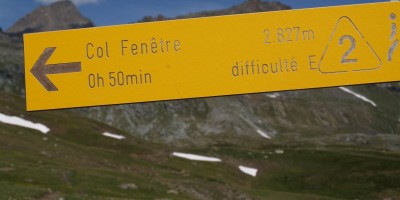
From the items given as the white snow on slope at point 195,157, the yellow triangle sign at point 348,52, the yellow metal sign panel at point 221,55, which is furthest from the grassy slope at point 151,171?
the yellow triangle sign at point 348,52

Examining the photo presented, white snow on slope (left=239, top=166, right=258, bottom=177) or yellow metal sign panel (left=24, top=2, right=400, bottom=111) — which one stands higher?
yellow metal sign panel (left=24, top=2, right=400, bottom=111)

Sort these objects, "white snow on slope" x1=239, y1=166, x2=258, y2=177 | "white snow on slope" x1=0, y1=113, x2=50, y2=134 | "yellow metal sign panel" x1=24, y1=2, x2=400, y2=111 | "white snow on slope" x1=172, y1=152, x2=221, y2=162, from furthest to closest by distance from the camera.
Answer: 1. "white snow on slope" x1=172, y1=152, x2=221, y2=162
2. "white snow on slope" x1=239, y1=166, x2=258, y2=177
3. "white snow on slope" x1=0, y1=113, x2=50, y2=134
4. "yellow metal sign panel" x1=24, y1=2, x2=400, y2=111

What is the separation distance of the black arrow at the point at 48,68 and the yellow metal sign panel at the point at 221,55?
1 centimetres

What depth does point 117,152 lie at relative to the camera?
80750 millimetres

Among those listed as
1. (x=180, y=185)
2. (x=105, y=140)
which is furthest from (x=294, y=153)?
(x=180, y=185)

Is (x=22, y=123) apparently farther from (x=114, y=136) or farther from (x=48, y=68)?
(x=48, y=68)

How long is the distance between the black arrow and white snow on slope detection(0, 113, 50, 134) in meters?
83.6

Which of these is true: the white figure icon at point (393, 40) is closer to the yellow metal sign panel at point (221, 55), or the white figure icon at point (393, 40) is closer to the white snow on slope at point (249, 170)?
the yellow metal sign panel at point (221, 55)

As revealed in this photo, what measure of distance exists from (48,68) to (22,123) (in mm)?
85732

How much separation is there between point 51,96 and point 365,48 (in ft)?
10.7

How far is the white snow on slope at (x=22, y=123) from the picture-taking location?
84.2 m

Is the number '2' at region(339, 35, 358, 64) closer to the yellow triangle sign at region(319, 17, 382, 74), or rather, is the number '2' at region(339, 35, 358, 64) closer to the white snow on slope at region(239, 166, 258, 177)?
the yellow triangle sign at region(319, 17, 382, 74)

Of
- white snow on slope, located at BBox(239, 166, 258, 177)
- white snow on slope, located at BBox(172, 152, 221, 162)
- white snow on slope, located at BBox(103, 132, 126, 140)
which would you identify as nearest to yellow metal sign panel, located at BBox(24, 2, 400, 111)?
white snow on slope, located at BBox(239, 166, 258, 177)

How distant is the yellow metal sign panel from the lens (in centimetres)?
498
